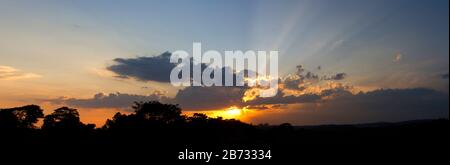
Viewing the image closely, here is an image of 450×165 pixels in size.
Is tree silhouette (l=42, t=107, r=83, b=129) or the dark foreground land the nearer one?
the dark foreground land

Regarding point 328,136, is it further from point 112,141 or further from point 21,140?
point 21,140

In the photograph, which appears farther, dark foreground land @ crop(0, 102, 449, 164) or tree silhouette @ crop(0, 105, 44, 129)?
tree silhouette @ crop(0, 105, 44, 129)
